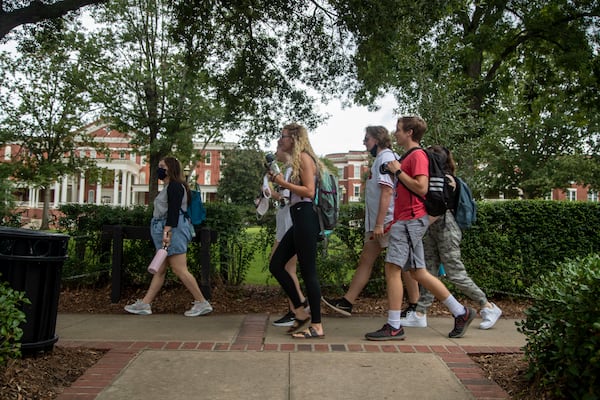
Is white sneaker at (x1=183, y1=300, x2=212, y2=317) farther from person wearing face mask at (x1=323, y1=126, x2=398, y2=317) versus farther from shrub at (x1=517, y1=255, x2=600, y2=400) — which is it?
shrub at (x1=517, y1=255, x2=600, y2=400)

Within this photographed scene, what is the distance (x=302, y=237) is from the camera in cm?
439

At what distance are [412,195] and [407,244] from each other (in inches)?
17.4

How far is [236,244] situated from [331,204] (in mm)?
2046

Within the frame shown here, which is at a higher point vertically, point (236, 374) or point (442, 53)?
point (442, 53)

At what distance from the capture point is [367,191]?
519 cm

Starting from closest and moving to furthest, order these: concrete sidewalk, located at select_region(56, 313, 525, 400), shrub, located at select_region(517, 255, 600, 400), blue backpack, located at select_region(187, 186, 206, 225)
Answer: shrub, located at select_region(517, 255, 600, 400) → concrete sidewalk, located at select_region(56, 313, 525, 400) → blue backpack, located at select_region(187, 186, 206, 225)

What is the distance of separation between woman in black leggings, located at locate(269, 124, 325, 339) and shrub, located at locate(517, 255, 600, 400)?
6.14ft

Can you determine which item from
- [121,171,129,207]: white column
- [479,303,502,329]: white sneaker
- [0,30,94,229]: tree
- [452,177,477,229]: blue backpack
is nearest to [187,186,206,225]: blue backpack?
[452,177,477,229]: blue backpack

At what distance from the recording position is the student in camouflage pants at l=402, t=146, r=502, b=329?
5004mm

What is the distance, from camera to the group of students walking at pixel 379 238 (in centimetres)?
437

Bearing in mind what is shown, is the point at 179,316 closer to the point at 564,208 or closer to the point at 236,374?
the point at 236,374

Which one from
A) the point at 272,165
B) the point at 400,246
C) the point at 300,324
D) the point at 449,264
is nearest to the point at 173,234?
the point at 272,165

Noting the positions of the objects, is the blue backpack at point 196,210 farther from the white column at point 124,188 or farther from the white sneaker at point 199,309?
the white column at point 124,188

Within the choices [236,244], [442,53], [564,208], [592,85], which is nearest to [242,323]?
[236,244]
